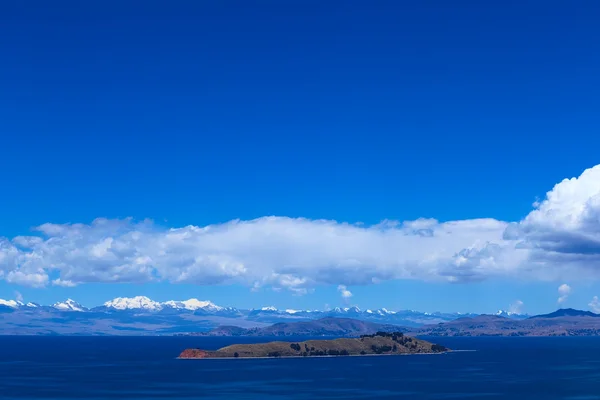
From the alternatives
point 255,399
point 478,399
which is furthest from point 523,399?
point 255,399

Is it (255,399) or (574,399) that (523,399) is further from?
(255,399)

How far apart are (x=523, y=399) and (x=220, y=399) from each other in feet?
285

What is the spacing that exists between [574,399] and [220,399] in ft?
332

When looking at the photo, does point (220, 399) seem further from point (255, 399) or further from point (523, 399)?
point (523, 399)

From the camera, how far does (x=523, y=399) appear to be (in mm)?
198875

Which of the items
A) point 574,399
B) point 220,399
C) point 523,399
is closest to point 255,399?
point 220,399

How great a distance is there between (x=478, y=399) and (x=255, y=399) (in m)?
64.1

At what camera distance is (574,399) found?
650ft

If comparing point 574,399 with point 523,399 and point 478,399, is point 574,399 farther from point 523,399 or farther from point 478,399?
point 478,399

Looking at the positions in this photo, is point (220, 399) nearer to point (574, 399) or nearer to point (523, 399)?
point (523, 399)

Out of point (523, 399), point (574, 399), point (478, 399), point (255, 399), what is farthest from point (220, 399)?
point (574, 399)

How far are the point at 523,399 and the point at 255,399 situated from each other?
76777 millimetres

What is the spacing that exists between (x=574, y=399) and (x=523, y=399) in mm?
14327

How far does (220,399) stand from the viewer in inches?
7825
